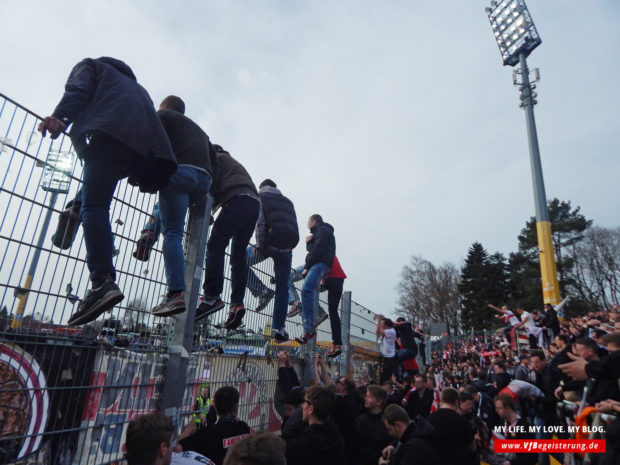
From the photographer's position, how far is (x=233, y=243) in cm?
443

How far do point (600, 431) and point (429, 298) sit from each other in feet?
147

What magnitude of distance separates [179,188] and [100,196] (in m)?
0.79

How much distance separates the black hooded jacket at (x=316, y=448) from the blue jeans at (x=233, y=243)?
1.52 metres

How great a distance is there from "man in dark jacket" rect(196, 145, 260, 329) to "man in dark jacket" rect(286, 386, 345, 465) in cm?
116

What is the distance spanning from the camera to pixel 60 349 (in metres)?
2.60

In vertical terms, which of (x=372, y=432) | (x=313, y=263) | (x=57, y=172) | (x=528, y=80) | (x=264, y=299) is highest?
(x=528, y=80)

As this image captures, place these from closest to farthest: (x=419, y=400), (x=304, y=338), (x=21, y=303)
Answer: (x=21, y=303) → (x=304, y=338) → (x=419, y=400)

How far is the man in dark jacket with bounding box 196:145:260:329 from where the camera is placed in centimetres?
398

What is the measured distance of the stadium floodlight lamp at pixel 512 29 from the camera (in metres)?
27.4

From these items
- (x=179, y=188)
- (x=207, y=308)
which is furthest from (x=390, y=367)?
(x=179, y=188)

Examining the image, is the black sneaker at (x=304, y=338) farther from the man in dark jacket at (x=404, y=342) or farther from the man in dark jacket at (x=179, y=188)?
the man in dark jacket at (x=404, y=342)

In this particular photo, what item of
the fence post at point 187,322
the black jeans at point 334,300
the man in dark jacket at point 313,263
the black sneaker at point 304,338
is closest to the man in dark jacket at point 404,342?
the black jeans at point 334,300

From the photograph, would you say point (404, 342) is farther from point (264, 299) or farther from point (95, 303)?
point (95, 303)

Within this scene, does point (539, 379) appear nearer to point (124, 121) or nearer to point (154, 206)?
point (154, 206)
